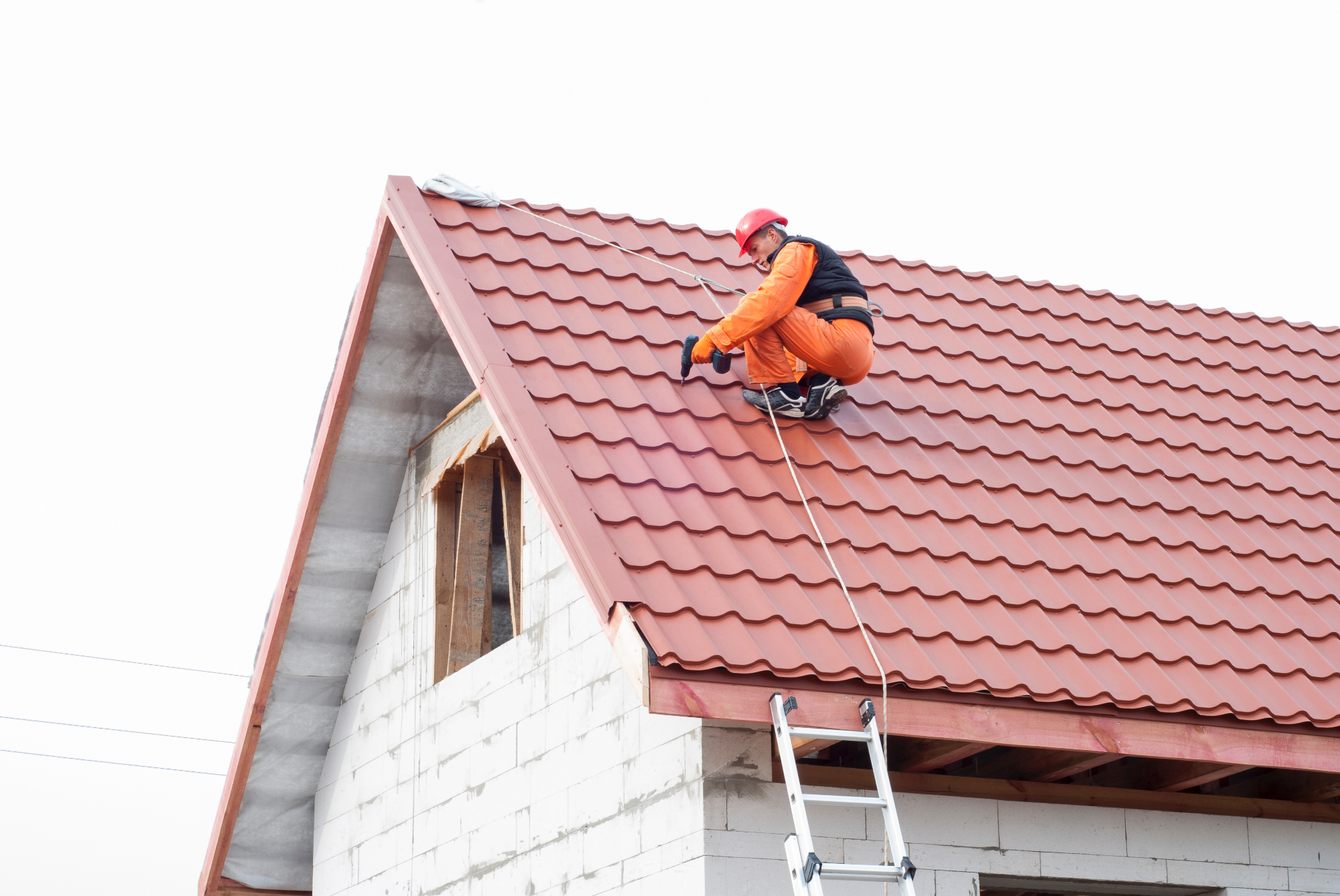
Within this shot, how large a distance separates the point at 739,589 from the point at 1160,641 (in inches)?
73.0

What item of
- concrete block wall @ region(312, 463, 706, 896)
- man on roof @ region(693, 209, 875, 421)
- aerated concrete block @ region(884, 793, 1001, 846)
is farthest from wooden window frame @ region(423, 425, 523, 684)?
aerated concrete block @ region(884, 793, 1001, 846)

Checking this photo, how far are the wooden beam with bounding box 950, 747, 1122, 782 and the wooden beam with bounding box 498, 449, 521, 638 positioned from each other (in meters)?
2.55

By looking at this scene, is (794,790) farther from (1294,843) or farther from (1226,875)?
(1294,843)

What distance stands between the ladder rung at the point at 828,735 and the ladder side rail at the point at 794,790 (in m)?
0.06

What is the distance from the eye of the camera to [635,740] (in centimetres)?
652

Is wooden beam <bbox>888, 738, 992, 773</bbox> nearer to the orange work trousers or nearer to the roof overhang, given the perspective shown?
the roof overhang

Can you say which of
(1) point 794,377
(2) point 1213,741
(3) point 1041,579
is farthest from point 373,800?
(2) point 1213,741

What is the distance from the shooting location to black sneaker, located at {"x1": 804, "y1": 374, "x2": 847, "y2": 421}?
23.6ft

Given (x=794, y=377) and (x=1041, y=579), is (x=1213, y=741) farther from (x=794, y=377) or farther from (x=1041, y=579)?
(x=794, y=377)

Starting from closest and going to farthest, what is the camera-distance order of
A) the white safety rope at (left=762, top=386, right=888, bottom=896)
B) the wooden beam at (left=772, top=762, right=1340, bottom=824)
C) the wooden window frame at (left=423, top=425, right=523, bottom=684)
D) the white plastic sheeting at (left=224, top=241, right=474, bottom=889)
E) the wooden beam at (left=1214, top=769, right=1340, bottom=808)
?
the white safety rope at (left=762, top=386, right=888, bottom=896) < the wooden beam at (left=772, top=762, right=1340, bottom=824) < the wooden beam at (left=1214, top=769, right=1340, bottom=808) < the wooden window frame at (left=423, top=425, right=523, bottom=684) < the white plastic sheeting at (left=224, top=241, right=474, bottom=889)

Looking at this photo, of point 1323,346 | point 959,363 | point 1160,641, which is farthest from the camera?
point 1323,346

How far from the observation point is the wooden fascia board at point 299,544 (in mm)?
8297

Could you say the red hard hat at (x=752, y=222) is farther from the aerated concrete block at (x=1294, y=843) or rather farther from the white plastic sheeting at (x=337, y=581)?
the aerated concrete block at (x=1294, y=843)

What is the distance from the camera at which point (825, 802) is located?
5594 millimetres
